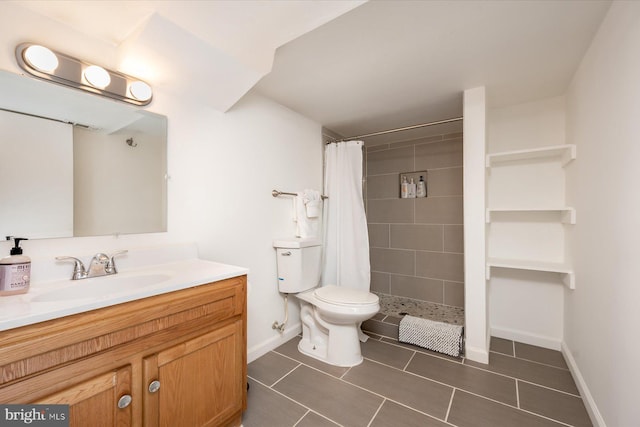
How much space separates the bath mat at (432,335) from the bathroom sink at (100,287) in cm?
194

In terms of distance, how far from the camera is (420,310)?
287 cm

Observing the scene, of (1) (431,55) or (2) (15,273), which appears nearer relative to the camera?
(2) (15,273)

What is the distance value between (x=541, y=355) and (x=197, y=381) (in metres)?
2.51

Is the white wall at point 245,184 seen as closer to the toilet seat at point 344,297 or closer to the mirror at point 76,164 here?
the mirror at point 76,164

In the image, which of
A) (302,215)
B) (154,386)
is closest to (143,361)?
(154,386)

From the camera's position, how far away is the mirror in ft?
3.64

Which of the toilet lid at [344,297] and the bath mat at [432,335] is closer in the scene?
the toilet lid at [344,297]

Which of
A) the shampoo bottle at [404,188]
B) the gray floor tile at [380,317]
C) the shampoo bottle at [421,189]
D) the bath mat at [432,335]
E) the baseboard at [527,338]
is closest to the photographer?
the bath mat at [432,335]

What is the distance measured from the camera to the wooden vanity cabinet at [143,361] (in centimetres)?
81

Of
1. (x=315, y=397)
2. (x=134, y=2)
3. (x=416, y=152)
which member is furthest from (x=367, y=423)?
→ (x=416, y=152)

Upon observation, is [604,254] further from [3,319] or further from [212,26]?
[3,319]

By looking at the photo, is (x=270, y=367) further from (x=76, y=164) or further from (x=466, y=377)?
(x=76, y=164)

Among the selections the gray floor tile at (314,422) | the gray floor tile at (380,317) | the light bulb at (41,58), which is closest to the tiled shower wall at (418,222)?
the gray floor tile at (380,317)

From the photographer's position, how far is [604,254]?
4.51 feet
